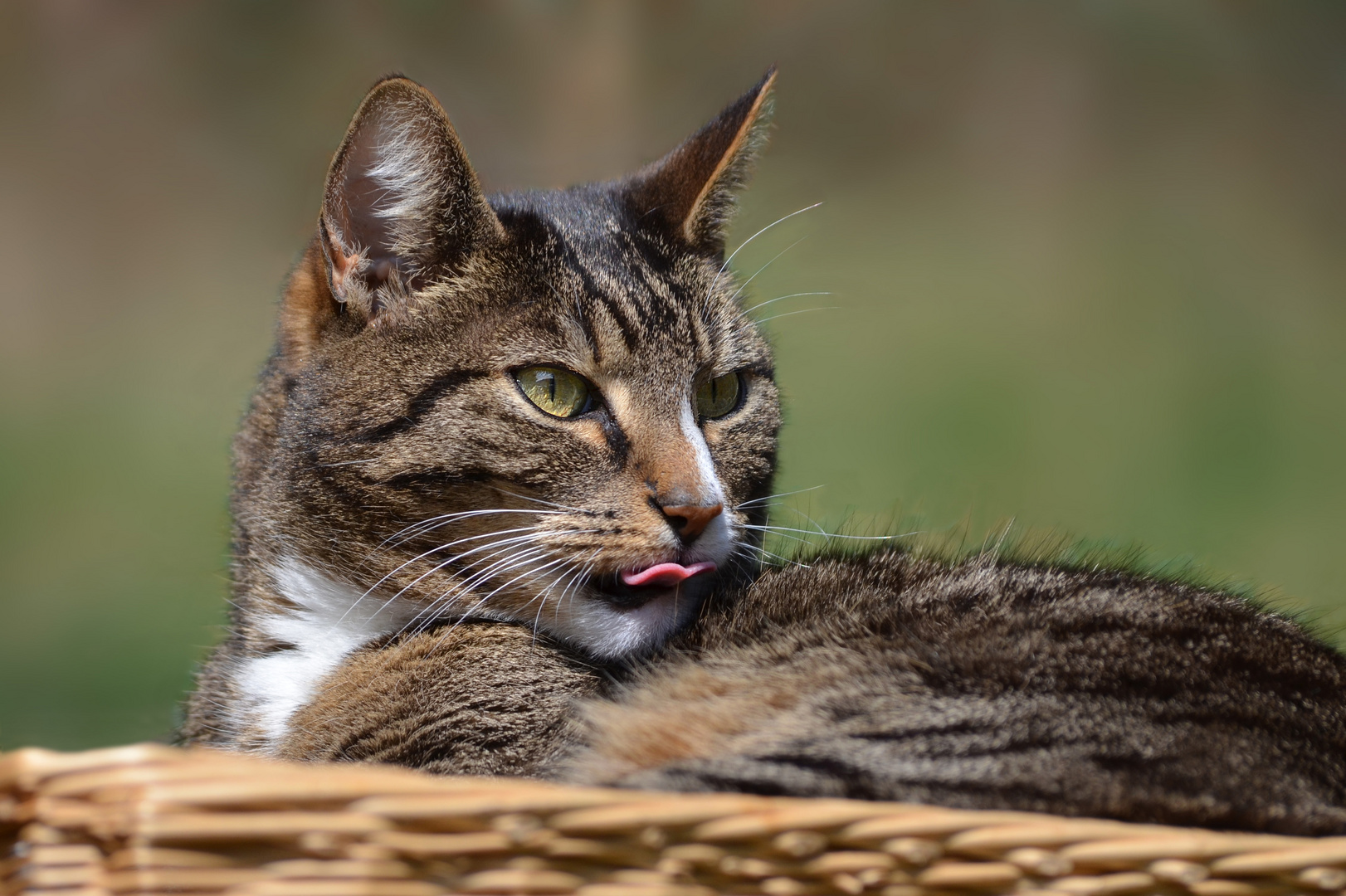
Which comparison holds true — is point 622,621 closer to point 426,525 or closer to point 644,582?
point 644,582

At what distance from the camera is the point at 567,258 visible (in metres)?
1.46

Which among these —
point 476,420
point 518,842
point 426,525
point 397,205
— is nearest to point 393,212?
point 397,205

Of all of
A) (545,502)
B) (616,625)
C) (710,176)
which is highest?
(710,176)

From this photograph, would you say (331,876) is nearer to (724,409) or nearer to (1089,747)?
(1089,747)

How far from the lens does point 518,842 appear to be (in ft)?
2.65

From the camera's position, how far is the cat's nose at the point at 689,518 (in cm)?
127

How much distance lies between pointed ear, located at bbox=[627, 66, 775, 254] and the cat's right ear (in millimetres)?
349

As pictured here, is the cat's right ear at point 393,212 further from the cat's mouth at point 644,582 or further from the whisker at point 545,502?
the cat's mouth at point 644,582

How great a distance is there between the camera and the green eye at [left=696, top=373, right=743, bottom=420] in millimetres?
1539

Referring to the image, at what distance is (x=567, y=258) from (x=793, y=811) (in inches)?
34.4

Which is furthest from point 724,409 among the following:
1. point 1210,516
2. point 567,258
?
point 1210,516

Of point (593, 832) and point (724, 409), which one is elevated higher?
point (724, 409)

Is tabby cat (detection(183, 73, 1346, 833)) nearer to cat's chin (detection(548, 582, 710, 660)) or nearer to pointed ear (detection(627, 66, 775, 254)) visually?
cat's chin (detection(548, 582, 710, 660))

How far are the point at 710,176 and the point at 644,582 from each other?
667 mm
